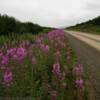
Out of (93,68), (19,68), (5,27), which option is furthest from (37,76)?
(5,27)

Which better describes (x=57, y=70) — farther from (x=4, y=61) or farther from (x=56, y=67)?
(x=4, y=61)

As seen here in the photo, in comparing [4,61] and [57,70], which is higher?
[4,61]

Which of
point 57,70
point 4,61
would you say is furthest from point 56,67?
point 4,61

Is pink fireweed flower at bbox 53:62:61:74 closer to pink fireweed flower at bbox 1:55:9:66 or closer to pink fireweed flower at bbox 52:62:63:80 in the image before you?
pink fireweed flower at bbox 52:62:63:80

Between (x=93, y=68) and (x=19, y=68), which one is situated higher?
(x=19, y=68)

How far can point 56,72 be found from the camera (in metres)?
6.14

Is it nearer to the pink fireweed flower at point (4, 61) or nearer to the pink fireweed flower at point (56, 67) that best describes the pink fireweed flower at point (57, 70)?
the pink fireweed flower at point (56, 67)

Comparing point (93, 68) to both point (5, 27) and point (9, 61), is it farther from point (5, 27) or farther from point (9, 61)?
point (5, 27)

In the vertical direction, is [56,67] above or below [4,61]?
below

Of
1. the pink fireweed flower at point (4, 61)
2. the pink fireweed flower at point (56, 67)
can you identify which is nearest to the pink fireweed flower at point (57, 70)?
the pink fireweed flower at point (56, 67)

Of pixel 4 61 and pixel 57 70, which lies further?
pixel 57 70

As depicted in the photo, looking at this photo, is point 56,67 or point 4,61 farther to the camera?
point 56,67

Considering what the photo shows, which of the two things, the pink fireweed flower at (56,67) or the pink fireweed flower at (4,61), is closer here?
the pink fireweed flower at (4,61)

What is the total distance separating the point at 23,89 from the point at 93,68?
583cm
